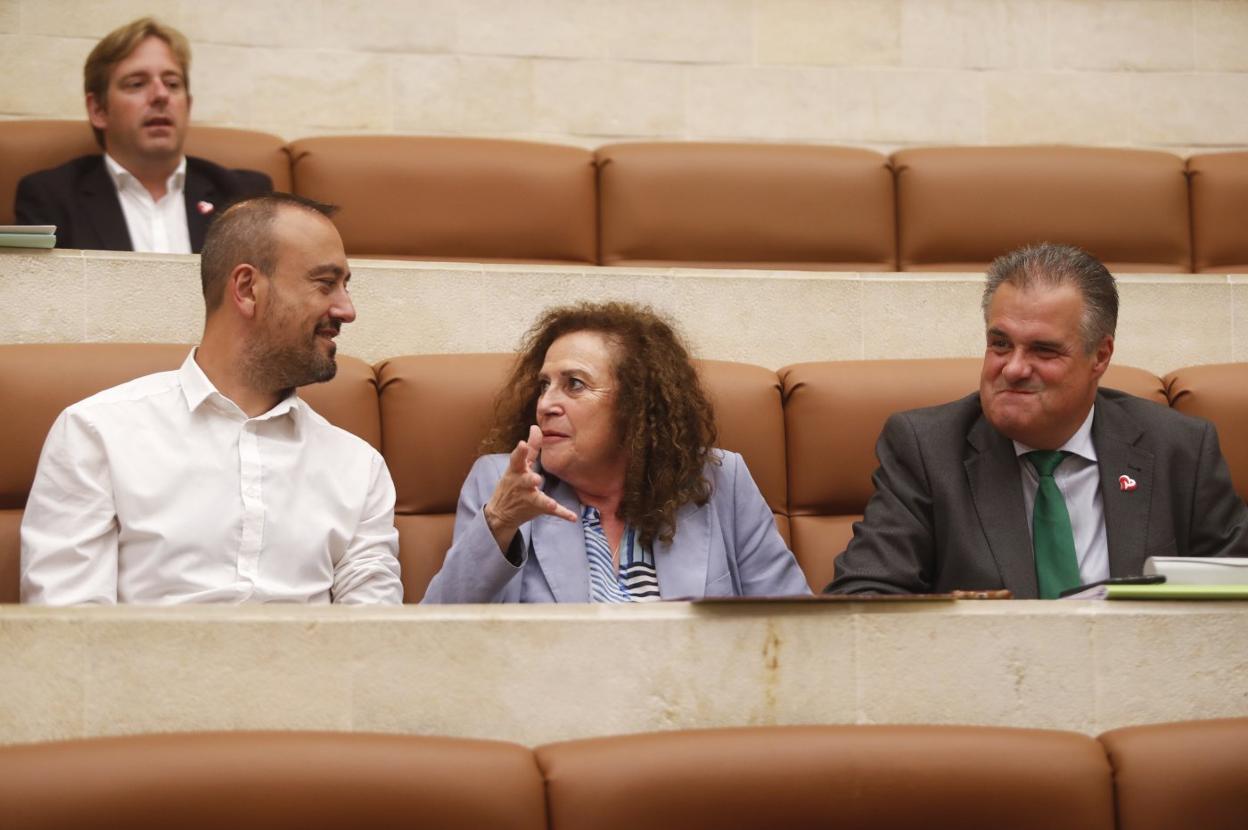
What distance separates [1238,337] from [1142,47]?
100 centimetres

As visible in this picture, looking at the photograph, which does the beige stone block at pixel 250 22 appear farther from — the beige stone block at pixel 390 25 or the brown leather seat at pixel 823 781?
the brown leather seat at pixel 823 781

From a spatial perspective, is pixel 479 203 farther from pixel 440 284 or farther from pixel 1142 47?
pixel 1142 47

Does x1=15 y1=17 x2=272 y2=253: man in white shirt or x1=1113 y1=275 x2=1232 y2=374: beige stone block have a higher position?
x1=15 y1=17 x2=272 y2=253: man in white shirt

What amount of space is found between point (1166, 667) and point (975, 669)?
145 millimetres

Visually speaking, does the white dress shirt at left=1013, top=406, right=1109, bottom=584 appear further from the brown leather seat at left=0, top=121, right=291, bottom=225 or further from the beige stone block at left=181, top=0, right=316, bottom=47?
the beige stone block at left=181, top=0, right=316, bottom=47

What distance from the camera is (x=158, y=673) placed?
1.04 meters

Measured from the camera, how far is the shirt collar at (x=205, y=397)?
5.17ft

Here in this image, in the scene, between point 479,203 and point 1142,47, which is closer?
point 479,203

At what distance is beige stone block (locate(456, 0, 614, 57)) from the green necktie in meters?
1.49

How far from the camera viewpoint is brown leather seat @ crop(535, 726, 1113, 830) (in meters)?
0.98

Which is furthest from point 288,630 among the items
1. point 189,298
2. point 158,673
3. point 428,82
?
point 428,82

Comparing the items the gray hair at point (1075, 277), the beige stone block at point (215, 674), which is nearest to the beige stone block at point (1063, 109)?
the gray hair at point (1075, 277)

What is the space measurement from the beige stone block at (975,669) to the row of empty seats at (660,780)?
0.05 metres

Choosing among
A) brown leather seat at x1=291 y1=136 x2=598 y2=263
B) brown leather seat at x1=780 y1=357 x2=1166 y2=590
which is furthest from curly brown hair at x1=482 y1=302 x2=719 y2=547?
brown leather seat at x1=291 y1=136 x2=598 y2=263
